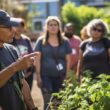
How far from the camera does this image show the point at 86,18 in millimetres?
27375

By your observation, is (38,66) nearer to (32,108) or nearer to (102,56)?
(102,56)

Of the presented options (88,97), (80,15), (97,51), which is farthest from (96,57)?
(80,15)

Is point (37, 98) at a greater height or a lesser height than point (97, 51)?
lesser

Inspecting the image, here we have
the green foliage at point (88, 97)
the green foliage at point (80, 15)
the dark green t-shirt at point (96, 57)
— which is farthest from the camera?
the green foliage at point (80, 15)

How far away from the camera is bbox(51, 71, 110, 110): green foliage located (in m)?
5.47

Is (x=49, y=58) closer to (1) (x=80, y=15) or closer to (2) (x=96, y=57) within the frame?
(2) (x=96, y=57)

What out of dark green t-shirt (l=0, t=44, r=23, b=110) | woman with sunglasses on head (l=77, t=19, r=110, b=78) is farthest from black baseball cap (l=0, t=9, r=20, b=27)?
woman with sunglasses on head (l=77, t=19, r=110, b=78)

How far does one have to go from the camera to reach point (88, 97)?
5.97 meters

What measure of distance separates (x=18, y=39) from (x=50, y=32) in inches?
20.3

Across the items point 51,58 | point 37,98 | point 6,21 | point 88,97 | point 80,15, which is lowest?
point 80,15

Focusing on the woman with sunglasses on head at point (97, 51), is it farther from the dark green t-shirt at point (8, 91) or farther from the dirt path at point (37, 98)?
the dark green t-shirt at point (8, 91)

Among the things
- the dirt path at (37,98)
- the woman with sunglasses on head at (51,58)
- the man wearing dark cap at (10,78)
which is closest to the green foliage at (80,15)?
the dirt path at (37,98)

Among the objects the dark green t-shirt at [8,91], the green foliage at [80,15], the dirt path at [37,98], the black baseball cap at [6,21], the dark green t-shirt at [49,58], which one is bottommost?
the green foliage at [80,15]

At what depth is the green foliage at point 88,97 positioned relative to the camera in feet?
17.9
